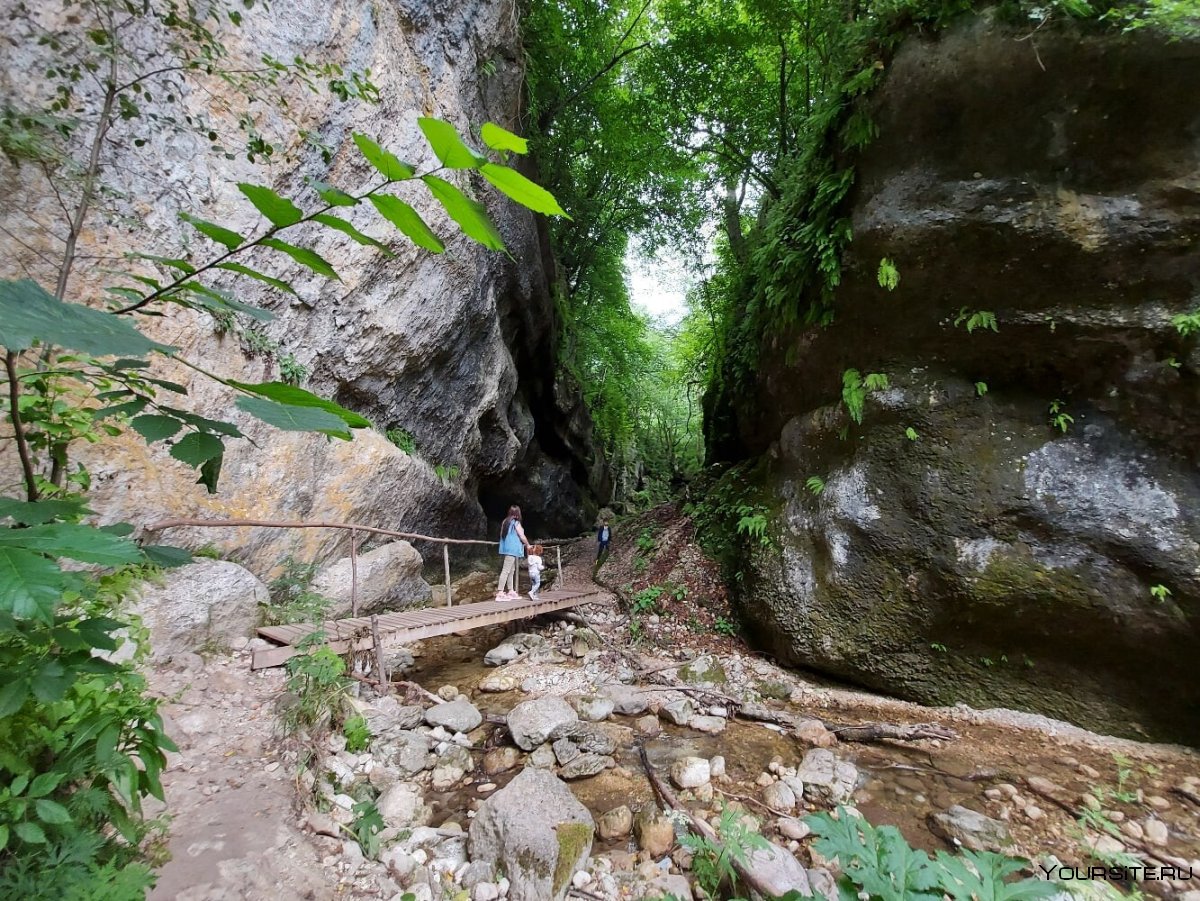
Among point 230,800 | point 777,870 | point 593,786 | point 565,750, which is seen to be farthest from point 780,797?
point 230,800

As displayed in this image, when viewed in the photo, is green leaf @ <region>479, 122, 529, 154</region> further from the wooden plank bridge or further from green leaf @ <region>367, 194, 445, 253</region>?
the wooden plank bridge

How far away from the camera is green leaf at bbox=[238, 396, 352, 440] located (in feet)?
2.30

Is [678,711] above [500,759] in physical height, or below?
above

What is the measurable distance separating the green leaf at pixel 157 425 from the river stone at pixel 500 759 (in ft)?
14.6

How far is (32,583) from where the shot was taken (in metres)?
0.66

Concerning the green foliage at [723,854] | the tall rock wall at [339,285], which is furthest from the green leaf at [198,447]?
the green foliage at [723,854]

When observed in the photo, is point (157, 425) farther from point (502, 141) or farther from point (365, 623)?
point (365, 623)

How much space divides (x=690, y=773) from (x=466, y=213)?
4.66 meters

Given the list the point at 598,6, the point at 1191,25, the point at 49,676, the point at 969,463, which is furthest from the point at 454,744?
the point at 598,6

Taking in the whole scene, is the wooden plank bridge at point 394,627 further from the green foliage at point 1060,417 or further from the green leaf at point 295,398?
the green foliage at point 1060,417

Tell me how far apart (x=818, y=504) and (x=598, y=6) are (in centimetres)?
1145

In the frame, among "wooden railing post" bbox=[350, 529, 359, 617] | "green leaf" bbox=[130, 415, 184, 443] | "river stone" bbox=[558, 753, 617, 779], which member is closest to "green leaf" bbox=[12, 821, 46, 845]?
"green leaf" bbox=[130, 415, 184, 443]

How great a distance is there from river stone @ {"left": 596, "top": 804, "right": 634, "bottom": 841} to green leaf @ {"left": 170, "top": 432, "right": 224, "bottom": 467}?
389 centimetres

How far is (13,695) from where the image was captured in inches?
41.7
